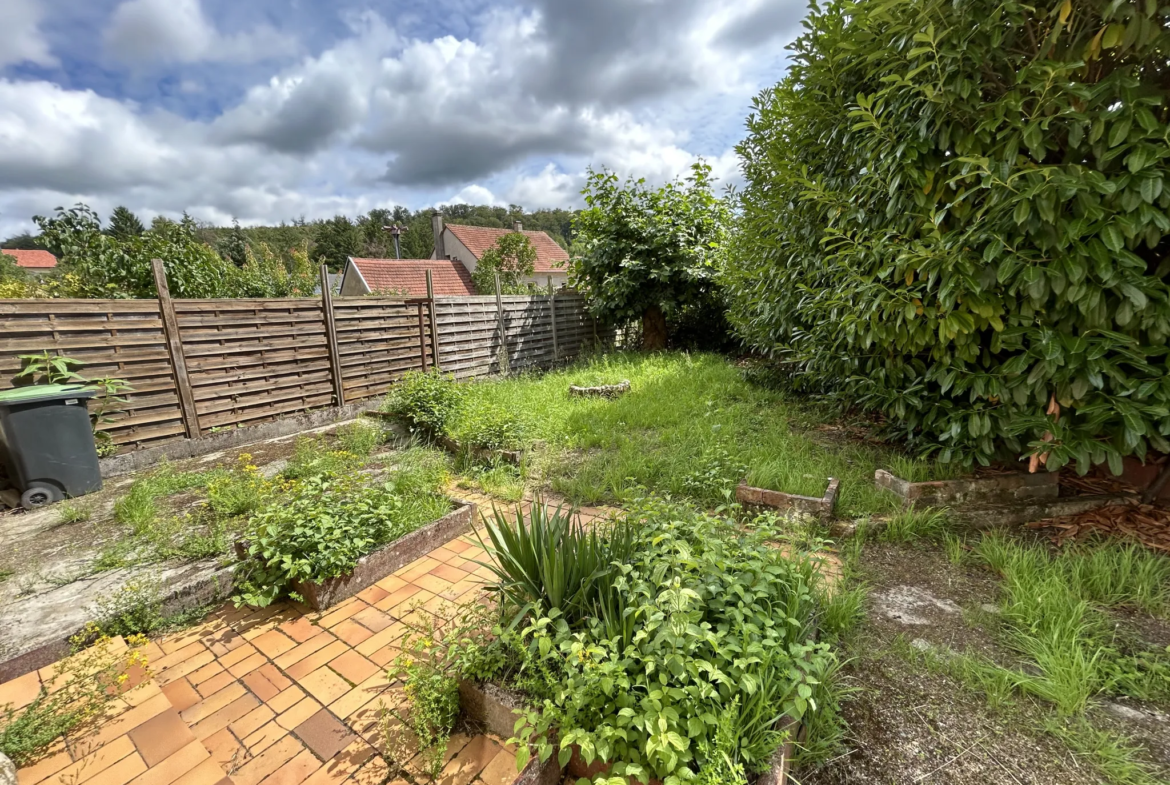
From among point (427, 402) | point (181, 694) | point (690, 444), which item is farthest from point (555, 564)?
point (427, 402)

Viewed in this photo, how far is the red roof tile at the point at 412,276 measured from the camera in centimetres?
2005

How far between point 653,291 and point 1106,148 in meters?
7.47

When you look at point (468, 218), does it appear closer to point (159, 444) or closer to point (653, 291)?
point (653, 291)

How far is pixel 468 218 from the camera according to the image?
48.5 metres

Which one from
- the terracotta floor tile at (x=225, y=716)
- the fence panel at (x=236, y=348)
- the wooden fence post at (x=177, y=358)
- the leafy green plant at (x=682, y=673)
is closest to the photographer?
the leafy green plant at (x=682, y=673)

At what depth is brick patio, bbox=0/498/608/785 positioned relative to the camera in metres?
1.48

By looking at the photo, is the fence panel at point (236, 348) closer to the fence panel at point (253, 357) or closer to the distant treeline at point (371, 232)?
the fence panel at point (253, 357)

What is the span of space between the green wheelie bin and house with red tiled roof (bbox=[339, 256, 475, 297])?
16.1 metres

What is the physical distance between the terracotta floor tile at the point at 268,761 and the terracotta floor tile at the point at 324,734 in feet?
0.10

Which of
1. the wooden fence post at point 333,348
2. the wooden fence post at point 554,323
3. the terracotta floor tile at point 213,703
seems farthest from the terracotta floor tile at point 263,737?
the wooden fence post at point 554,323

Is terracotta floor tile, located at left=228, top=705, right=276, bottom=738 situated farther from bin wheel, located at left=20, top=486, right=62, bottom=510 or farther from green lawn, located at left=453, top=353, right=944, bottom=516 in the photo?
bin wheel, located at left=20, top=486, right=62, bottom=510

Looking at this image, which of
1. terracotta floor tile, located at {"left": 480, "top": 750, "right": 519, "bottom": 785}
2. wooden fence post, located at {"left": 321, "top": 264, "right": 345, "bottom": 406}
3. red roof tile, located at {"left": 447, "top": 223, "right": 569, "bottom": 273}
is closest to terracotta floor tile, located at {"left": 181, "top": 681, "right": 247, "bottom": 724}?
terracotta floor tile, located at {"left": 480, "top": 750, "right": 519, "bottom": 785}

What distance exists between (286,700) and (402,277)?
2164cm

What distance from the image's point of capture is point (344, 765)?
4.89 feet
